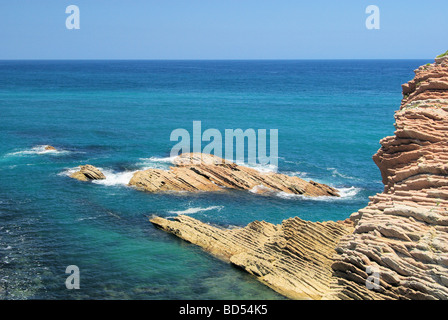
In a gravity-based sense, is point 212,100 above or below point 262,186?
above

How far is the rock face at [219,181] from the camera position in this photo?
52.9 metres

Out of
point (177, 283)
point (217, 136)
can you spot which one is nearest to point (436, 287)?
point (177, 283)

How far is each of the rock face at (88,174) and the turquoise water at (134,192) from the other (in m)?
1.37

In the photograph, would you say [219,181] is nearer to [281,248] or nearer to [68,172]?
[68,172]

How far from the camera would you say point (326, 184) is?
55.9 m

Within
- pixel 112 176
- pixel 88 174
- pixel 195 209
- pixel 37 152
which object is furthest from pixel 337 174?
pixel 37 152

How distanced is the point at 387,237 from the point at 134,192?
31903 mm

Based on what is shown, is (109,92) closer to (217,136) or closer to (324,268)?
(217,136)

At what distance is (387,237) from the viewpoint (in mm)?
26156

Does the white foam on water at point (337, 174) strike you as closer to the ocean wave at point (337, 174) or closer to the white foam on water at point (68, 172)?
the ocean wave at point (337, 174)

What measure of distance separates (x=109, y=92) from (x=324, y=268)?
413 feet

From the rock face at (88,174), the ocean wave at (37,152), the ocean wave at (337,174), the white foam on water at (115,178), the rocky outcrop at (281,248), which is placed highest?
the ocean wave at (37,152)

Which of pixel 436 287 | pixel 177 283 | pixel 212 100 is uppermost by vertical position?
pixel 212 100

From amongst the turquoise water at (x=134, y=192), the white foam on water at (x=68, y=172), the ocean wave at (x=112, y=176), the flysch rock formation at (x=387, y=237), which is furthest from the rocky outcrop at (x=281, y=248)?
the white foam on water at (x=68, y=172)
